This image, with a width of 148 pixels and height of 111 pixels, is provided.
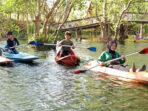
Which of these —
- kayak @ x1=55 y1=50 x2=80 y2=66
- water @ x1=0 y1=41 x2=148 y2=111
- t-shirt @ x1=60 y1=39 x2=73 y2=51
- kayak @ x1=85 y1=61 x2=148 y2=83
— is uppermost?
t-shirt @ x1=60 y1=39 x2=73 y2=51

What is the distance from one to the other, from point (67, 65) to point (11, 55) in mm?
2802

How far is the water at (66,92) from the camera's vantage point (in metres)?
5.93

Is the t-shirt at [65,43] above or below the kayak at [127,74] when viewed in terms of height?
above

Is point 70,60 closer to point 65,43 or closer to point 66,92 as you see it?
point 65,43

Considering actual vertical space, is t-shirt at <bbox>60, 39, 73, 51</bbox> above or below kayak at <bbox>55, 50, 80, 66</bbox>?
above

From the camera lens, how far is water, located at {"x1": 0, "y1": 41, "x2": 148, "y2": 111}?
5.93 m

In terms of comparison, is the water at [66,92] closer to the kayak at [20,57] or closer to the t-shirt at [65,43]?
the kayak at [20,57]

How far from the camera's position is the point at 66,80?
8594 mm

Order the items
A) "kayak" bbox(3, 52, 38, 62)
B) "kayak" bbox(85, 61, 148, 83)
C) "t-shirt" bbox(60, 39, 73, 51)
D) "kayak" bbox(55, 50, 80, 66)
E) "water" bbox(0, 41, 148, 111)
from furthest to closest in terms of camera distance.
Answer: "kayak" bbox(3, 52, 38, 62), "t-shirt" bbox(60, 39, 73, 51), "kayak" bbox(55, 50, 80, 66), "kayak" bbox(85, 61, 148, 83), "water" bbox(0, 41, 148, 111)

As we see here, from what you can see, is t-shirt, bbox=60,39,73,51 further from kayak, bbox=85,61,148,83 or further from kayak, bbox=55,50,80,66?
kayak, bbox=85,61,148,83

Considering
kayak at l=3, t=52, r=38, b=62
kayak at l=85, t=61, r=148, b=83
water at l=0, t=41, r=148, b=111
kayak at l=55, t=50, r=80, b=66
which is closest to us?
water at l=0, t=41, r=148, b=111

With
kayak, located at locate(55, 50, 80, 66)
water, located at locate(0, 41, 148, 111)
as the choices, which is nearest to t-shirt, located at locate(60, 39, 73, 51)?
kayak, located at locate(55, 50, 80, 66)

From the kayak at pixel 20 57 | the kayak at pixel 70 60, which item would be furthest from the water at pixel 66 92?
the kayak at pixel 20 57

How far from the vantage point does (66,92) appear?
23.3ft
